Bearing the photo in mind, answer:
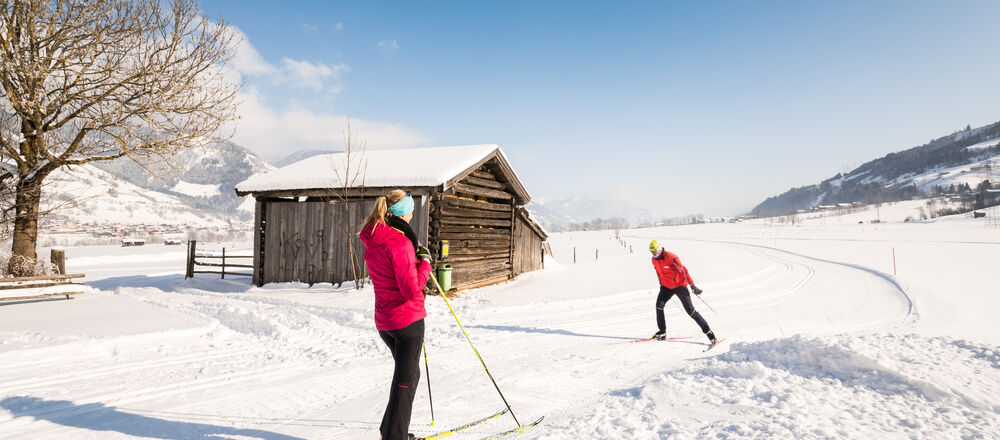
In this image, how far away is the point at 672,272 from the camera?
802 cm

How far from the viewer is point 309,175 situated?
1435 cm

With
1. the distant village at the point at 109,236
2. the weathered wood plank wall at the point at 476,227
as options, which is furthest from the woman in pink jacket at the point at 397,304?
the distant village at the point at 109,236

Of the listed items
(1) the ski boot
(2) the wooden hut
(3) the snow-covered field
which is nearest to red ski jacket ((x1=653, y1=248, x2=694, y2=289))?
(1) the ski boot

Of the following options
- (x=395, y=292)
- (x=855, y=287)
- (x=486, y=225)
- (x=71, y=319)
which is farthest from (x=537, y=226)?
(x=395, y=292)

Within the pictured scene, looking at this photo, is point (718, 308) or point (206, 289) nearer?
point (718, 308)

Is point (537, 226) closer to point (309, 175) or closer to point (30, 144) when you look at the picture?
point (309, 175)

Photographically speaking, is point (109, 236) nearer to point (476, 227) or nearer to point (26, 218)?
point (26, 218)

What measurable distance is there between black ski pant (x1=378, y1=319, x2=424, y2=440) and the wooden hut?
346 inches

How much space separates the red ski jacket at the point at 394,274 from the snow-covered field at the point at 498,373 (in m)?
1.34

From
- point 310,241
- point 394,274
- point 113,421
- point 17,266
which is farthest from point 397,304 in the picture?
point 17,266

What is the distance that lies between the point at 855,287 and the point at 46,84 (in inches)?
989

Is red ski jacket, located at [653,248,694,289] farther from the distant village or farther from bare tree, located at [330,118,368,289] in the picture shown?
the distant village

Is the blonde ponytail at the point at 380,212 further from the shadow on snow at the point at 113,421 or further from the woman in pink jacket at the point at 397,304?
the shadow on snow at the point at 113,421

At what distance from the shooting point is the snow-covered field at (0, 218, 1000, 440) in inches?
148
